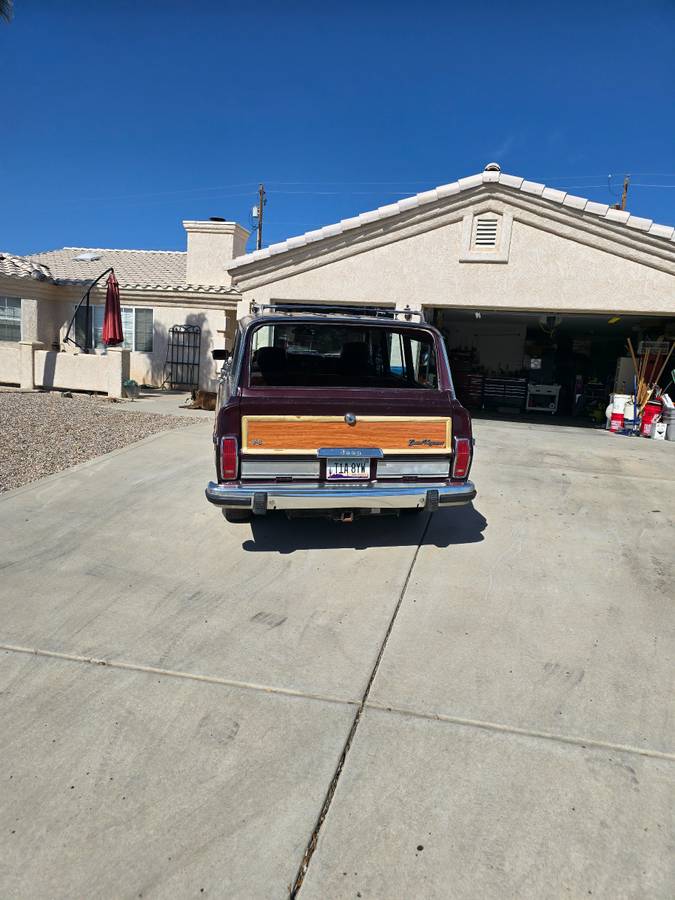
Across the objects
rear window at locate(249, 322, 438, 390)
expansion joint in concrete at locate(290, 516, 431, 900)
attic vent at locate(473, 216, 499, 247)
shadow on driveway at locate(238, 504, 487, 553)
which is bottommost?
expansion joint in concrete at locate(290, 516, 431, 900)

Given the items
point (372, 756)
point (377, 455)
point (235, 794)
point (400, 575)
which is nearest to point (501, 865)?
point (372, 756)

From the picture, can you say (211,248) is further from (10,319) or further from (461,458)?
(461,458)

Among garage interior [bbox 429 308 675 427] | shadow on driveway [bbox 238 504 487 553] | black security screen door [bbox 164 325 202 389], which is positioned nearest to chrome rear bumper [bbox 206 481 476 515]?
shadow on driveway [bbox 238 504 487 553]

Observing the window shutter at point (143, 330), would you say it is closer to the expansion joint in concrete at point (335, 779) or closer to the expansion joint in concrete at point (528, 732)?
the expansion joint in concrete at point (335, 779)

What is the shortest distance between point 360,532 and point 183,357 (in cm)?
1304

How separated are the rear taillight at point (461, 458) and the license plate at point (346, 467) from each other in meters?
0.71

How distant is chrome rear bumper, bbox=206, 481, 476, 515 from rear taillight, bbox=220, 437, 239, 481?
0.25 feet

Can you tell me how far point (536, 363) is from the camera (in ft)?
63.2

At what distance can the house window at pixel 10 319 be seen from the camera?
677 inches

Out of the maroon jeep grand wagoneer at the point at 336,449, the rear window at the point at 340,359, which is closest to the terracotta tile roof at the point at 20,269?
the rear window at the point at 340,359

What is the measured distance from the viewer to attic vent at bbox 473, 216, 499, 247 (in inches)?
448

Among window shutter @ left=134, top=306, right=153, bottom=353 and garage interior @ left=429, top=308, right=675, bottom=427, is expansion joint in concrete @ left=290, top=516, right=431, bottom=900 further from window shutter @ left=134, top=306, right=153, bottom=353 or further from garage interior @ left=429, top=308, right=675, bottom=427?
window shutter @ left=134, top=306, right=153, bottom=353

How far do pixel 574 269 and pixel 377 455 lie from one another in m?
8.20

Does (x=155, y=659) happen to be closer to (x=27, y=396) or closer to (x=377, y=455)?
(x=377, y=455)
